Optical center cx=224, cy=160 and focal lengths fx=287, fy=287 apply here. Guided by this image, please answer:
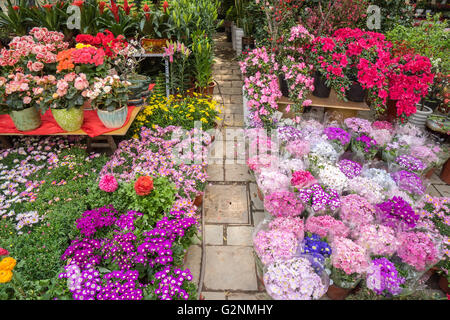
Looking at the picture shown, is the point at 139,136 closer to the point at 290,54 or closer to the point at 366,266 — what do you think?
the point at 290,54

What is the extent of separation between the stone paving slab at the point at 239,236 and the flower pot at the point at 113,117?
178 centimetres

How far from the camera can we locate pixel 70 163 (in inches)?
130

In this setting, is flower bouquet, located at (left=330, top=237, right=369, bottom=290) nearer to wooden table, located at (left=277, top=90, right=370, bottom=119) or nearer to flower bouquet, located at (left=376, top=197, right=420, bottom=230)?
flower bouquet, located at (left=376, top=197, right=420, bottom=230)

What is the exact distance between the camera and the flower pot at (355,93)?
14.3 ft

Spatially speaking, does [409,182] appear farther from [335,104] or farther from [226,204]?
[226,204]

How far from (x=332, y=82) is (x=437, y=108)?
78.0 inches

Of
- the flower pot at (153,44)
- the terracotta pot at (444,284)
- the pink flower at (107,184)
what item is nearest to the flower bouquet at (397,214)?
the terracotta pot at (444,284)

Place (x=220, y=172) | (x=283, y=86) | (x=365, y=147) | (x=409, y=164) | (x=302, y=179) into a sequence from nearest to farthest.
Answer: (x=302, y=179)
(x=409, y=164)
(x=365, y=147)
(x=220, y=172)
(x=283, y=86)

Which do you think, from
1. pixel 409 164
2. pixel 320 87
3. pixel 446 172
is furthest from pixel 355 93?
pixel 446 172

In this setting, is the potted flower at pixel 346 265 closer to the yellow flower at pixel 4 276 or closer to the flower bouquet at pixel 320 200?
the flower bouquet at pixel 320 200

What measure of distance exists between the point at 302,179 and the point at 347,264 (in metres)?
0.99

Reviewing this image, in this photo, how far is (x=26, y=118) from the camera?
130 inches

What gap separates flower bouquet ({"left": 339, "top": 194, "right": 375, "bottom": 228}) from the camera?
2.62m

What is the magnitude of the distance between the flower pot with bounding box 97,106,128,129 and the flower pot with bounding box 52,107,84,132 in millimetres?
220
